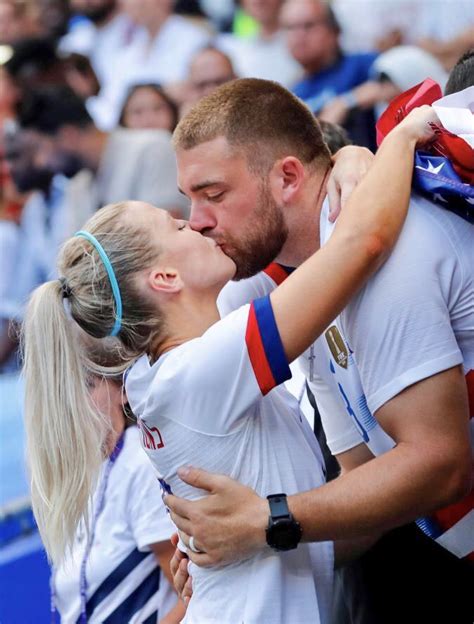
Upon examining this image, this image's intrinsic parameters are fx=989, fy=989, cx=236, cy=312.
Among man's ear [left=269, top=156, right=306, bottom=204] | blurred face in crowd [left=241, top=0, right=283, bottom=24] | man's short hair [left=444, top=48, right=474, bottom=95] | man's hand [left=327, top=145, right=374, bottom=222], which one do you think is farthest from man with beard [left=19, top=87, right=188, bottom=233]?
man's short hair [left=444, top=48, right=474, bottom=95]

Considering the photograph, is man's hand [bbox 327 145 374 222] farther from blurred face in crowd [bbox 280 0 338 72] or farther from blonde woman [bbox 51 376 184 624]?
blurred face in crowd [bbox 280 0 338 72]

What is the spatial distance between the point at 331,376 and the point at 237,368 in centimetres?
55

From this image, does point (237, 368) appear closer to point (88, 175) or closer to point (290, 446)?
point (290, 446)

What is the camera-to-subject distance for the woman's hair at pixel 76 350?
2090mm

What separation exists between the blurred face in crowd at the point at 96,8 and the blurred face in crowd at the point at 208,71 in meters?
0.88

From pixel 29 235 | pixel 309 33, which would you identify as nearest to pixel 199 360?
pixel 309 33

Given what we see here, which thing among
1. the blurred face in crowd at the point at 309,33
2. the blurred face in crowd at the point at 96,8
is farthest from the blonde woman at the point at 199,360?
the blurred face in crowd at the point at 96,8

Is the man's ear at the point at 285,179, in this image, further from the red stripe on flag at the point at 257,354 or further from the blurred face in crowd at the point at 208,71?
the blurred face in crowd at the point at 208,71

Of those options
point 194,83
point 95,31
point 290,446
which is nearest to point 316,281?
point 290,446

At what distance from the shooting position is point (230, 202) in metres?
2.35

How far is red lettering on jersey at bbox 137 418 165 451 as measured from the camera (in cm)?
201

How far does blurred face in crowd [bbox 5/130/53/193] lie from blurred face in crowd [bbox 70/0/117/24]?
81 centimetres

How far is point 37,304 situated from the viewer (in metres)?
2.15

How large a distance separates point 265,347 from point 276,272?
0.91 metres
